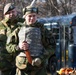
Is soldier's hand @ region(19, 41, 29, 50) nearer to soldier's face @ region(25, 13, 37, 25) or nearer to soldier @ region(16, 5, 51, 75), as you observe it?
soldier @ region(16, 5, 51, 75)

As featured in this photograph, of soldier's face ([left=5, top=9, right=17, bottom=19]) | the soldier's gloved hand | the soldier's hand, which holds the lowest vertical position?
the soldier's gloved hand

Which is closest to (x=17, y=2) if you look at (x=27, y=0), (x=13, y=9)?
(x=27, y=0)

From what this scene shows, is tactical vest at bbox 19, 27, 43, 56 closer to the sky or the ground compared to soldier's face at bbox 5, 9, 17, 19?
closer to the ground

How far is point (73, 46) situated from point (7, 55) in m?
7.88

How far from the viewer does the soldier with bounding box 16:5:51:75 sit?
462cm

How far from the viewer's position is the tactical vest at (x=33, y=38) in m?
4.68

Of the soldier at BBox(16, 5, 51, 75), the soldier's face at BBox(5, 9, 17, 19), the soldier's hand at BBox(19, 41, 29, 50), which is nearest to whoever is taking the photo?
the soldier's hand at BBox(19, 41, 29, 50)

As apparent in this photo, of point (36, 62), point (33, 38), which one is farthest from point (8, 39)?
point (36, 62)

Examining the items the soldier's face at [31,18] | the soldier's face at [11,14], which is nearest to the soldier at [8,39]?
the soldier's face at [11,14]

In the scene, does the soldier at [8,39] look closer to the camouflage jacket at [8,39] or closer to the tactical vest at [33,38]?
the camouflage jacket at [8,39]

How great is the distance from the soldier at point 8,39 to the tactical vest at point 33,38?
17cm

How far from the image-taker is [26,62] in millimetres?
4660

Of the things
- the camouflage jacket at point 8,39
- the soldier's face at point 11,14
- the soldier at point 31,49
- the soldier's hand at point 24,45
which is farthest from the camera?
the soldier's face at point 11,14

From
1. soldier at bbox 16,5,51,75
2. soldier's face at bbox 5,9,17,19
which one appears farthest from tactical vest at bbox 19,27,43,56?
soldier's face at bbox 5,9,17,19
